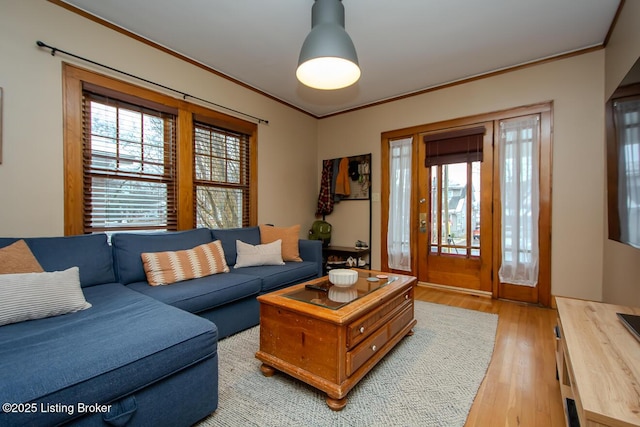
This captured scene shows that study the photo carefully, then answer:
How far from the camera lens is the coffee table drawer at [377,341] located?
1526mm

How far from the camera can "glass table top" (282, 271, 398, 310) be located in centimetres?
171

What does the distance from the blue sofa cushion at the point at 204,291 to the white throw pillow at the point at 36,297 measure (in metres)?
0.45

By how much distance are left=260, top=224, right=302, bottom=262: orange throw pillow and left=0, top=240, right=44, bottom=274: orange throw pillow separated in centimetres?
190

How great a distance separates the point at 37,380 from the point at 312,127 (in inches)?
174

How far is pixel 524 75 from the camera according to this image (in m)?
A: 3.12

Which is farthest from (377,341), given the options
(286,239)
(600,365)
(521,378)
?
(286,239)

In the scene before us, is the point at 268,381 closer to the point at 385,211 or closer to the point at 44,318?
the point at 44,318

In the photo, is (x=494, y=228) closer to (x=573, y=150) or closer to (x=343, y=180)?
(x=573, y=150)

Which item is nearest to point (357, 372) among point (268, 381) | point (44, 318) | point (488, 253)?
point (268, 381)

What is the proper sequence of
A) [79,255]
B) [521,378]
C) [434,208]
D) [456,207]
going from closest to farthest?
1. [521,378]
2. [79,255]
3. [456,207]
4. [434,208]

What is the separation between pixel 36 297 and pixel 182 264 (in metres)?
0.94

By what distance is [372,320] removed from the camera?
173cm

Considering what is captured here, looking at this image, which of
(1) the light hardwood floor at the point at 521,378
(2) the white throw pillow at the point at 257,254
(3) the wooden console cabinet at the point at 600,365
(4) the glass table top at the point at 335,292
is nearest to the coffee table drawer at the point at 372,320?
(4) the glass table top at the point at 335,292

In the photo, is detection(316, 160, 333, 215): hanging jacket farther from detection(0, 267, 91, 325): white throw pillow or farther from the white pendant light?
detection(0, 267, 91, 325): white throw pillow
